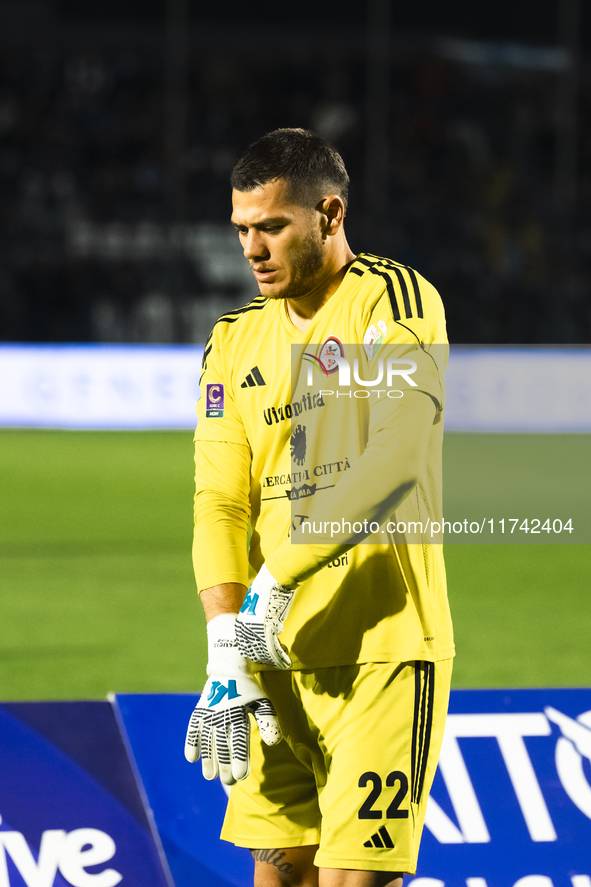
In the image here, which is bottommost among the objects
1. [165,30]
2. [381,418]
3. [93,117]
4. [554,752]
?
[554,752]

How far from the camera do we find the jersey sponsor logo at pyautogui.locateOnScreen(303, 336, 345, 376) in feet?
7.23

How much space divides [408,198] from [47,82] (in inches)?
242

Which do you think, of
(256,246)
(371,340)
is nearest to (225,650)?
(371,340)

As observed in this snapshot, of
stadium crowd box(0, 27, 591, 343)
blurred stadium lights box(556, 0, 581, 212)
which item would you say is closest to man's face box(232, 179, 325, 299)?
stadium crowd box(0, 27, 591, 343)

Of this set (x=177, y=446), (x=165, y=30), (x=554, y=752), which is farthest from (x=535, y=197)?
(x=554, y=752)

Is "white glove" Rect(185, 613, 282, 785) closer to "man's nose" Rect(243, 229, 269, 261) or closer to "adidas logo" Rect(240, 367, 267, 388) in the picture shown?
"adidas logo" Rect(240, 367, 267, 388)

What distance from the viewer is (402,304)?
2.12 m

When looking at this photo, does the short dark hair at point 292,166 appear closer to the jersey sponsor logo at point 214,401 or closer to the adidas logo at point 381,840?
the jersey sponsor logo at point 214,401

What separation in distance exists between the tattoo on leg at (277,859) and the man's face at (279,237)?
3.61 feet

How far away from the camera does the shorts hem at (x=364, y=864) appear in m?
2.10

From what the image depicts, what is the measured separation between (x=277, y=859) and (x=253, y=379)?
0.96 metres

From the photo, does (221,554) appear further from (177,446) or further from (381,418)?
(177,446)

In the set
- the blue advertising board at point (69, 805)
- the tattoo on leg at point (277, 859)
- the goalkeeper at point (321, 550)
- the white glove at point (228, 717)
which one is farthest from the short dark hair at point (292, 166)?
the blue advertising board at point (69, 805)

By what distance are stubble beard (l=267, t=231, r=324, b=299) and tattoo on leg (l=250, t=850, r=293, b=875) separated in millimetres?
1102
